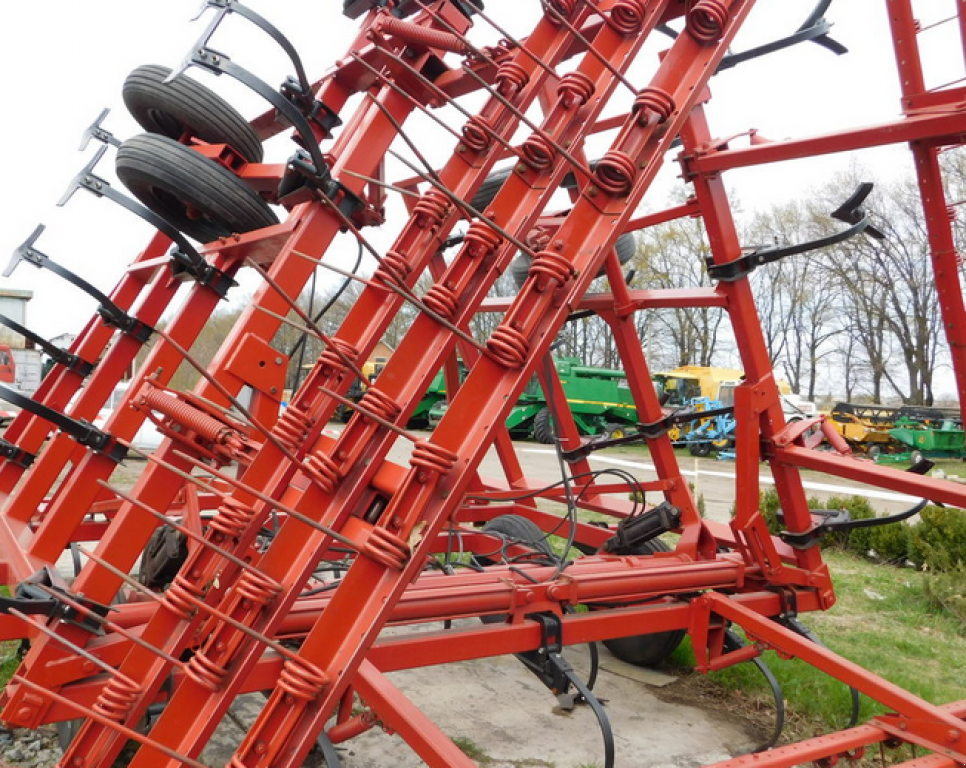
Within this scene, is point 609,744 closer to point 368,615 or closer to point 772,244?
point 368,615

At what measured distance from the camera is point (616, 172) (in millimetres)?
2314

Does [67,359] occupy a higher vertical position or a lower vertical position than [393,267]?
lower

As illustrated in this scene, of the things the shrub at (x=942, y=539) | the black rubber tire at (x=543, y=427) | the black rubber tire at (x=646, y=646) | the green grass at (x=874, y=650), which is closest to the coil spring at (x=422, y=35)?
the black rubber tire at (x=646, y=646)

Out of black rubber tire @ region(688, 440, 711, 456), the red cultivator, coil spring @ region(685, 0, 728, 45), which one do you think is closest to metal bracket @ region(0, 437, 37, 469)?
the red cultivator

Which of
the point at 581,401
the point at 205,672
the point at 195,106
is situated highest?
the point at 581,401

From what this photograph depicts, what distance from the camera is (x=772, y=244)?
4035 millimetres

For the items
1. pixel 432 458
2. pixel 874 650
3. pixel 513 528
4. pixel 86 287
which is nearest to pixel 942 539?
pixel 874 650

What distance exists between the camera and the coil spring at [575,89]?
98.6 inches

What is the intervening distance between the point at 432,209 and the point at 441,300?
526 mm

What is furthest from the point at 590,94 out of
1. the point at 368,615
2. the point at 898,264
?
the point at 898,264

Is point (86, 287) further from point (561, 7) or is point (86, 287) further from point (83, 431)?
point (561, 7)

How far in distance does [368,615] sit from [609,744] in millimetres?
1394

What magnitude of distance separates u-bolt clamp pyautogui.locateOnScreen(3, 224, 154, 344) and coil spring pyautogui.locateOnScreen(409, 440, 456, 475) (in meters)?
2.31

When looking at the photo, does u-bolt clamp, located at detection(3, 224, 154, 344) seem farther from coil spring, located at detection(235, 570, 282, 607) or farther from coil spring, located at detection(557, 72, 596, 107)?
coil spring, located at detection(557, 72, 596, 107)
